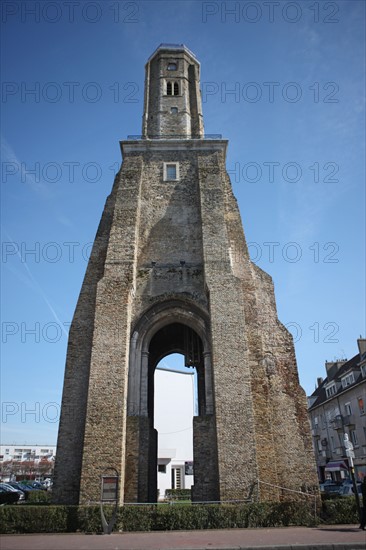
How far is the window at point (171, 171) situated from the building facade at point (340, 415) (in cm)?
2350

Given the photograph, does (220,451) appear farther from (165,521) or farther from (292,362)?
(292,362)

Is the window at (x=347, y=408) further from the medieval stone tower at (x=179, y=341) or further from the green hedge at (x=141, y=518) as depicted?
the green hedge at (x=141, y=518)

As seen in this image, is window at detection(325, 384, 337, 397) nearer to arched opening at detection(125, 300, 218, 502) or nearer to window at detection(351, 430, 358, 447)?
window at detection(351, 430, 358, 447)

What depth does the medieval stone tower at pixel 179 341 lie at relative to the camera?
1344 centimetres

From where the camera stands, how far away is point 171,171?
20578mm

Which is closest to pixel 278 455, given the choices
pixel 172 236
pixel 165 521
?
pixel 165 521

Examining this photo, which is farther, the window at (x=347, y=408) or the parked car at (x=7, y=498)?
the window at (x=347, y=408)

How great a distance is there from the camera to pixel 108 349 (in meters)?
14.5

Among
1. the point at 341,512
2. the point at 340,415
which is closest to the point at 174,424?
the point at 340,415

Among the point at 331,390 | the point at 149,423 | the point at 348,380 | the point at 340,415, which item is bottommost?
the point at 149,423

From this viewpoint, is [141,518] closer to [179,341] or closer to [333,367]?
[179,341]

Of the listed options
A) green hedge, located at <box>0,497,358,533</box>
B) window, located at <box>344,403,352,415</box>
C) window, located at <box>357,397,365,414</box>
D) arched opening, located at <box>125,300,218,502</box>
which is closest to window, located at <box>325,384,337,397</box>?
window, located at <box>344,403,352,415</box>

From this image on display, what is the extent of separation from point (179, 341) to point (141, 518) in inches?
425

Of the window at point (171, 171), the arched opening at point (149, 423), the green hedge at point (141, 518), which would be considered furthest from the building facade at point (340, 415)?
the window at point (171, 171)
